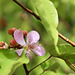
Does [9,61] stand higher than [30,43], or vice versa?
[9,61]

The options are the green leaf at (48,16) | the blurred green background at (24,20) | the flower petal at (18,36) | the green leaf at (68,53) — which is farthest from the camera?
the blurred green background at (24,20)

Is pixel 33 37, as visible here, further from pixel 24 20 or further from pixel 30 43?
pixel 24 20

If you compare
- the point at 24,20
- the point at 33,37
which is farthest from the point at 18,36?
the point at 24,20

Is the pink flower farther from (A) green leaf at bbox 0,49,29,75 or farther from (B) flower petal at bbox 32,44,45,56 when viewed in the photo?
(A) green leaf at bbox 0,49,29,75

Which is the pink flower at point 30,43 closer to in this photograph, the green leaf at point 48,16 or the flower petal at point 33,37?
the flower petal at point 33,37

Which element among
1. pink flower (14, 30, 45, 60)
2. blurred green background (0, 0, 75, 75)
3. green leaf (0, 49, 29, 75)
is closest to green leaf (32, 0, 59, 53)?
green leaf (0, 49, 29, 75)

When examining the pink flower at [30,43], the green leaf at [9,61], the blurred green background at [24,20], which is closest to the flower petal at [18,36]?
the pink flower at [30,43]

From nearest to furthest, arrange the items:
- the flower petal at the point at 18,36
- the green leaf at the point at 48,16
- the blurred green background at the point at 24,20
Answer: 1. the green leaf at the point at 48,16
2. the flower petal at the point at 18,36
3. the blurred green background at the point at 24,20
